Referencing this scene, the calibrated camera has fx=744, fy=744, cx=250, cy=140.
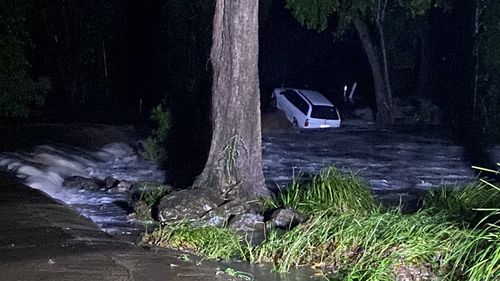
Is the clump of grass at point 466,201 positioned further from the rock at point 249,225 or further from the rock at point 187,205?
the rock at point 187,205

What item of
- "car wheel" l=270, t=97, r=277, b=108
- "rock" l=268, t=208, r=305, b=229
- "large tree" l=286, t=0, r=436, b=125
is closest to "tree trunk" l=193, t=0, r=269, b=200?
"rock" l=268, t=208, r=305, b=229

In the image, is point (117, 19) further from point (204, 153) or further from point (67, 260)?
point (67, 260)

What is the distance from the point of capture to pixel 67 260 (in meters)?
8.52

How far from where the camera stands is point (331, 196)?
37.9 ft

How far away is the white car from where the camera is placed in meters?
28.6

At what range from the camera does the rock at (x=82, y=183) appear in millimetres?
15234

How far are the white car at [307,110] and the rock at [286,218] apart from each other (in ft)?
57.6

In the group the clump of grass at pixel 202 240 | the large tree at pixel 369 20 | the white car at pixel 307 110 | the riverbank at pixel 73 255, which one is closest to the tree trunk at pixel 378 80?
the large tree at pixel 369 20

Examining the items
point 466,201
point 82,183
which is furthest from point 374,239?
point 82,183

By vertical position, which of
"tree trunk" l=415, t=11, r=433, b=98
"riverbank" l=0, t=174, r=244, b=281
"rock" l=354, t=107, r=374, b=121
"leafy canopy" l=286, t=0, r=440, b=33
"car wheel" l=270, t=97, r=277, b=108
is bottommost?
"riverbank" l=0, t=174, r=244, b=281

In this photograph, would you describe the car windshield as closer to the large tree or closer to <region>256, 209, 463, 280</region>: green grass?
the large tree

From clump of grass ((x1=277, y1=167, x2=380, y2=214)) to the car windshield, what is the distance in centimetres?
1627

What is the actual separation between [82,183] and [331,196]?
6072mm

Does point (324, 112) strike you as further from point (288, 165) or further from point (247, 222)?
point (247, 222)
